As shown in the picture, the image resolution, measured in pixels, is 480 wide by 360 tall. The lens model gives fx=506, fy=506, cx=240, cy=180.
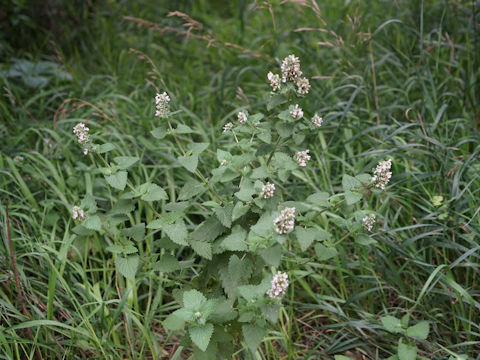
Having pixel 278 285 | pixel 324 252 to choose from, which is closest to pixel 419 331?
pixel 324 252

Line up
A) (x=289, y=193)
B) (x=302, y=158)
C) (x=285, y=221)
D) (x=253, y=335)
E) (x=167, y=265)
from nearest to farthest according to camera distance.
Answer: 1. (x=285, y=221)
2. (x=253, y=335)
3. (x=302, y=158)
4. (x=167, y=265)
5. (x=289, y=193)

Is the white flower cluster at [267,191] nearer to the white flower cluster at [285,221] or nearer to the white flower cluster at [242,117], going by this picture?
the white flower cluster at [285,221]

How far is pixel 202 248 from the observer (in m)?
1.65

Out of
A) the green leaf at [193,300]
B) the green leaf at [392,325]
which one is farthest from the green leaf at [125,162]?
the green leaf at [392,325]

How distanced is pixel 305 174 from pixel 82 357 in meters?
1.33

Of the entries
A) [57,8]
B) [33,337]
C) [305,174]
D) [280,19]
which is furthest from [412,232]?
[57,8]

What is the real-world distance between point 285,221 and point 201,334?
0.42 m

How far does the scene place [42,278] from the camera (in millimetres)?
2199

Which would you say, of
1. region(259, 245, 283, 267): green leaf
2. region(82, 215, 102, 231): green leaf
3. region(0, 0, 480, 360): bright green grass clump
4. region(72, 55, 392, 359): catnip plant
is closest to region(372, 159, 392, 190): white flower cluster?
region(72, 55, 392, 359): catnip plant

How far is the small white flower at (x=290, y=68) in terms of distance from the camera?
62.6 inches

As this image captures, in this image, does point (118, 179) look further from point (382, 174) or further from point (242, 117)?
point (382, 174)

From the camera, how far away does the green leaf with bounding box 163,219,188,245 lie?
160cm

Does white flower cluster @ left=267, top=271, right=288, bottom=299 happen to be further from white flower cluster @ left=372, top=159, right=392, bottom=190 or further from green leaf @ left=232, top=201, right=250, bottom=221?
white flower cluster @ left=372, top=159, right=392, bottom=190

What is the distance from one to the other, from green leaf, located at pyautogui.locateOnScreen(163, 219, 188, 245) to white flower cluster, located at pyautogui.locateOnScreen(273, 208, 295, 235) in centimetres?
35
